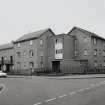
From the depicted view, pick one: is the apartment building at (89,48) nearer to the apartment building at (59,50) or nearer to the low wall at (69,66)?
the apartment building at (59,50)

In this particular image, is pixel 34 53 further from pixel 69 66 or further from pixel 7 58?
pixel 7 58

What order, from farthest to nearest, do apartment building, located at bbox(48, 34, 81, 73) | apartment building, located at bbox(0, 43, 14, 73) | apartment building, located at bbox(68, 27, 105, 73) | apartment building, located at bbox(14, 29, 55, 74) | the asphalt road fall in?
apartment building, located at bbox(0, 43, 14, 73) → apartment building, located at bbox(14, 29, 55, 74) → apartment building, located at bbox(48, 34, 81, 73) → apartment building, located at bbox(68, 27, 105, 73) → the asphalt road

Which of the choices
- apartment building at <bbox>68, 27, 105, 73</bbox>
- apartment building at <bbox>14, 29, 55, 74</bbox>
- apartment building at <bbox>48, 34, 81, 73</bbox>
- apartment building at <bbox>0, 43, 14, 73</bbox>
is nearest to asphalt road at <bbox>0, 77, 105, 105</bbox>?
apartment building at <bbox>68, 27, 105, 73</bbox>

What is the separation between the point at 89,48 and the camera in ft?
173

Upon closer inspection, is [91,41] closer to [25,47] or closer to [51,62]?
[51,62]

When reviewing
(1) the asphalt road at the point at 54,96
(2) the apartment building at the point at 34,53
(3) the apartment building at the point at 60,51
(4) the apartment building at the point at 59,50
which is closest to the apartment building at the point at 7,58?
(2) the apartment building at the point at 34,53

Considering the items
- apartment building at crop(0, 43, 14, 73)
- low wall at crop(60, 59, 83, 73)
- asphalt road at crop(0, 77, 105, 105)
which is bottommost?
asphalt road at crop(0, 77, 105, 105)

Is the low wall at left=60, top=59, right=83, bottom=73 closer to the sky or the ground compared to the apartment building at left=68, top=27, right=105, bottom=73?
closer to the ground

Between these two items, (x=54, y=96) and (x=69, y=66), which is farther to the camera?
(x=69, y=66)

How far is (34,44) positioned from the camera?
56.4 meters

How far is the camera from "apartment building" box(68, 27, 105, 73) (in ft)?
172

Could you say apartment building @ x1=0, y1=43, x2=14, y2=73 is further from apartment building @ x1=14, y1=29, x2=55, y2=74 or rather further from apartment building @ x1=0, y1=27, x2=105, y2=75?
apartment building @ x1=0, y1=27, x2=105, y2=75

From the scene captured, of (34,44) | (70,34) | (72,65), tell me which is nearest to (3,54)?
(34,44)

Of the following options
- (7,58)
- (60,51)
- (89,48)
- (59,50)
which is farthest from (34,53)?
(7,58)
